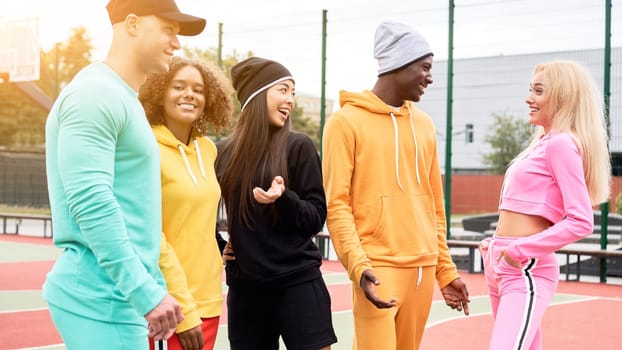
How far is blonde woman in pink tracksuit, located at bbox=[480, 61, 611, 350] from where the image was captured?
10.9 ft

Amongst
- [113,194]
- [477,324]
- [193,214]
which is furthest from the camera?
[477,324]

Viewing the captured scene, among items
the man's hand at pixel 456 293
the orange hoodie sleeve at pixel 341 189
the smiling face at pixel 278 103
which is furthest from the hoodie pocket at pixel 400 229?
Answer: the smiling face at pixel 278 103

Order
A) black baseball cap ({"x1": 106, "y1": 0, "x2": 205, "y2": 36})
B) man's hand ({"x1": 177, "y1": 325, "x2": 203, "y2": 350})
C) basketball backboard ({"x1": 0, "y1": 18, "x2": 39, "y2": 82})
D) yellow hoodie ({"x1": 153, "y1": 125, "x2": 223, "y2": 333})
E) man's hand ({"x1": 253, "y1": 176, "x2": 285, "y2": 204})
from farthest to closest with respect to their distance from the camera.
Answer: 1. basketball backboard ({"x1": 0, "y1": 18, "x2": 39, "y2": 82})
2. man's hand ({"x1": 253, "y1": 176, "x2": 285, "y2": 204})
3. yellow hoodie ({"x1": 153, "y1": 125, "x2": 223, "y2": 333})
4. man's hand ({"x1": 177, "y1": 325, "x2": 203, "y2": 350})
5. black baseball cap ({"x1": 106, "y1": 0, "x2": 205, "y2": 36})

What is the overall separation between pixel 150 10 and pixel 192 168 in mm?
774

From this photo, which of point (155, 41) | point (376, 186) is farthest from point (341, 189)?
point (155, 41)

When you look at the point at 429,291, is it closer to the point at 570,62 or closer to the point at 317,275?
the point at 317,275

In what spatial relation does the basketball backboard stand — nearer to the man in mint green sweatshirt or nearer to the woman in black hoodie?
the woman in black hoodie

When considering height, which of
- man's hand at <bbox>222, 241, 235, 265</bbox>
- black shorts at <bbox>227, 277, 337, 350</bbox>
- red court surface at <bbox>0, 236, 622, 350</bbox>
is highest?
man's hand at <bbox>222, 241, 235, 265</bbox>

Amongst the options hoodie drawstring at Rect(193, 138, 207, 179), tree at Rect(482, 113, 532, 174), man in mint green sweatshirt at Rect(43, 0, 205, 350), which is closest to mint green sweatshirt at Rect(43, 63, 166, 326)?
man in mint green sweatshirt at Rect(43, 0, 205, 350)

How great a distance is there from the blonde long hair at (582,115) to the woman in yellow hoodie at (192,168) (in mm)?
1361

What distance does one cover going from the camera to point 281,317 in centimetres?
343

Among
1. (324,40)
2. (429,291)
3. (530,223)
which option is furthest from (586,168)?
(324,40)

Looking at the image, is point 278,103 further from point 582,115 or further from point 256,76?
point 582,115

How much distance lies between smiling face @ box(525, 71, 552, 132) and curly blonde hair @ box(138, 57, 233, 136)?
1.29 metres
